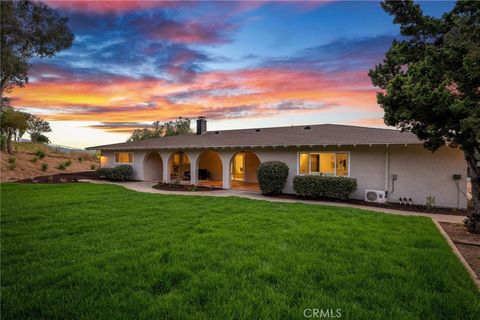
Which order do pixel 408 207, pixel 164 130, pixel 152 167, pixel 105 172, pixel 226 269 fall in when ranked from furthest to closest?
pixel 164 130 → pixel 152 167 → pixel 105 172 → pixel 408 207 → pixel 226 269

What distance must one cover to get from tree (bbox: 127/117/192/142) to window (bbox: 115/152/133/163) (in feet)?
78.3

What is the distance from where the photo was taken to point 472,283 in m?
3.74

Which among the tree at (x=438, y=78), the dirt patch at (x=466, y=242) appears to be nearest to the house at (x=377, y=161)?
the dirt patch at (x=466, y=242)

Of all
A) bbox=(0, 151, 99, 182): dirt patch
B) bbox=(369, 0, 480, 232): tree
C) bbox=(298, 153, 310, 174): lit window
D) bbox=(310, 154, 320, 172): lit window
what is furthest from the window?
bbox=(369, 0, 480, 232): tree

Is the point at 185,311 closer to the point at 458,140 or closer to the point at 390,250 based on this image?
the point at 390,250

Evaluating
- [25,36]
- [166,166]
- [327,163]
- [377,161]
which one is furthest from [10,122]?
[377,161]

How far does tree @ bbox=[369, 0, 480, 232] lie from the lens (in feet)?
18.8

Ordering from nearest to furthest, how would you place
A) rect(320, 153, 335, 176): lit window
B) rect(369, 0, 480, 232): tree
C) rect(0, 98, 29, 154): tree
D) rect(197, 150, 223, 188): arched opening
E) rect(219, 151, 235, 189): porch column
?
rect(369, 0, 480, 232): tree
rect(320, 153, 335, 176): lit window
rect(219, 151, 235, 189): porch column
rect(197, 150, 223, 188): arched opening
rect(0, 98, 29, 154): tree

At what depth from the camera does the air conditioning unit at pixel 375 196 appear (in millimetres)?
11164

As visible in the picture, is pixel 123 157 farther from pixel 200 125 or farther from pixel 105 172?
pixel 200 125

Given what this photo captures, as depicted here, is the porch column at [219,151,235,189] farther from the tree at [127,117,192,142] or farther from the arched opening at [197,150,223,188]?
the tree at [127,117,192,142]

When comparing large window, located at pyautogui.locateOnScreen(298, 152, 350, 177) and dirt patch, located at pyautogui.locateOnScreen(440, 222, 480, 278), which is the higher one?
large window, located at pyautogui.locateOnScreen(298, 152, 350, 177)

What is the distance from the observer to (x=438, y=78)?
20.4 ft

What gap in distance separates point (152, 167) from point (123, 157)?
112 inches
